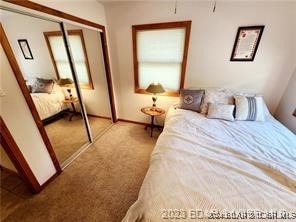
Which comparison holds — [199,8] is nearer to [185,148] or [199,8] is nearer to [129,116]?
[185,148]

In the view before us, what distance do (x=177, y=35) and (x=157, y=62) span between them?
0.55m

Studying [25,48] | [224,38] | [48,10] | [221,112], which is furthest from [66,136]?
[224,38]

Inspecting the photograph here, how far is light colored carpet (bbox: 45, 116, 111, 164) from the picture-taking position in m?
2.06

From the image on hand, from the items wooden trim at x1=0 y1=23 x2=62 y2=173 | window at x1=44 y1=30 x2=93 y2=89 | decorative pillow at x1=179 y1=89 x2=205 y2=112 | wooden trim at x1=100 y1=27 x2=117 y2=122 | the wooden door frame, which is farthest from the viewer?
wooden trim at x1=100 y1=27 x2=117 y2=122

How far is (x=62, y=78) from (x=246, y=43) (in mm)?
2841

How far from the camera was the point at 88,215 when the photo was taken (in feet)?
4.49

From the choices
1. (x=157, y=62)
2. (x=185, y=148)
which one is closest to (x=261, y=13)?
(x=157, y=62)

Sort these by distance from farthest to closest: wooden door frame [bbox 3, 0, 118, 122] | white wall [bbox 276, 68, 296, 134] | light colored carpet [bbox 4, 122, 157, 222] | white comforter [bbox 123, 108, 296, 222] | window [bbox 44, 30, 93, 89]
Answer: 1. white wall [bbox 276, 68, 296, 134]
2. window [bbox 44, 30, 93, 89]
3. light colored carpet [bbox 4, 122, 157, 222]
4. wooden door frame [bbox 3, 0, 118, 122]
5. white comforter [bbox 123, 108, 296, 222]

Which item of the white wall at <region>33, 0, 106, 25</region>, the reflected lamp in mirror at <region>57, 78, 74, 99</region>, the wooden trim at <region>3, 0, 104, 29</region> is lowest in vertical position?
the reflected lamp in mirror at <region>57, 78, 74, 99</region>

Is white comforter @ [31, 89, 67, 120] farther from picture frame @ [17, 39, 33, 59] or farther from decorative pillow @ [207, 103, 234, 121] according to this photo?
decorative pillow @ [207, 103, 234, 121]

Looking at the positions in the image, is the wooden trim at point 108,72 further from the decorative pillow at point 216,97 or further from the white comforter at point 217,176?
the decorative pillow at point 216,97

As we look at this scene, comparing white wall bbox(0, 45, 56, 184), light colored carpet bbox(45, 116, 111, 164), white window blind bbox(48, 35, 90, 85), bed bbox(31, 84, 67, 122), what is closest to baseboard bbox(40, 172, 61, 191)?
white wall bbox(0, 45, 56, 184)

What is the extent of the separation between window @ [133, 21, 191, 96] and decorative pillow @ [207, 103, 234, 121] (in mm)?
768

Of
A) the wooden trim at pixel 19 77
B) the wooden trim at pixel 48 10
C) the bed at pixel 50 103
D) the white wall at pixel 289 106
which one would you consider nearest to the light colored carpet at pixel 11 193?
the wooden trim at pixel 19 77
